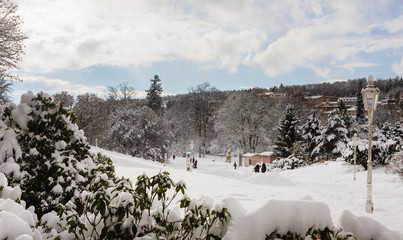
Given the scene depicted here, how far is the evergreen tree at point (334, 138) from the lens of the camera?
3562cm

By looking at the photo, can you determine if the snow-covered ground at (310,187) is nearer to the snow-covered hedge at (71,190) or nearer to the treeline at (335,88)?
the snow-covered hedge at (71,190)

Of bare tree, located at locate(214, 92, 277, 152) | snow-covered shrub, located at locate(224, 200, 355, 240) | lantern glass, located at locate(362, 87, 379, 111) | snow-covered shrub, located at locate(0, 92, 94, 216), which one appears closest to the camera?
snow-covered shrub, located at locate(224, 200, 355, 240)

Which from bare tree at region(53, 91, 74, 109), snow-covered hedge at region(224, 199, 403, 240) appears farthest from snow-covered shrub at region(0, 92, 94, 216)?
bare tree at region(53, 91, 74, 109)

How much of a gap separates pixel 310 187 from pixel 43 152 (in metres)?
15.9

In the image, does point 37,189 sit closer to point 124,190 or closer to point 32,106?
point 32,106

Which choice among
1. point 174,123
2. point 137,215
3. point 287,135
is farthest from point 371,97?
point 174,123

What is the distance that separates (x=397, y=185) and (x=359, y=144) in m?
5.88

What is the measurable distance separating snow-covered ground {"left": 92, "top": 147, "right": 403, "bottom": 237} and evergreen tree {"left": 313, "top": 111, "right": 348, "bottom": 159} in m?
12.4

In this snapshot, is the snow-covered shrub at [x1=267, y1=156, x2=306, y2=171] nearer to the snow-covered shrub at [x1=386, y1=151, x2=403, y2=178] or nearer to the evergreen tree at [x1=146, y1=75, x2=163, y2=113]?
the snow-covered shrub at [x1=386, y1=151, x2=403, y2=178]

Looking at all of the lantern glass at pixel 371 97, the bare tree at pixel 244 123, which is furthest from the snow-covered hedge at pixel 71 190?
the bare tree at pixel 244 123

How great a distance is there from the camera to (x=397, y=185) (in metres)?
16.0

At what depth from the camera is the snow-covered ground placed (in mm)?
7984

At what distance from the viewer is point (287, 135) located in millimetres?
38094

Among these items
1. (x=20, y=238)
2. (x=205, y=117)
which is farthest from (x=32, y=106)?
(x=205, y=117)
